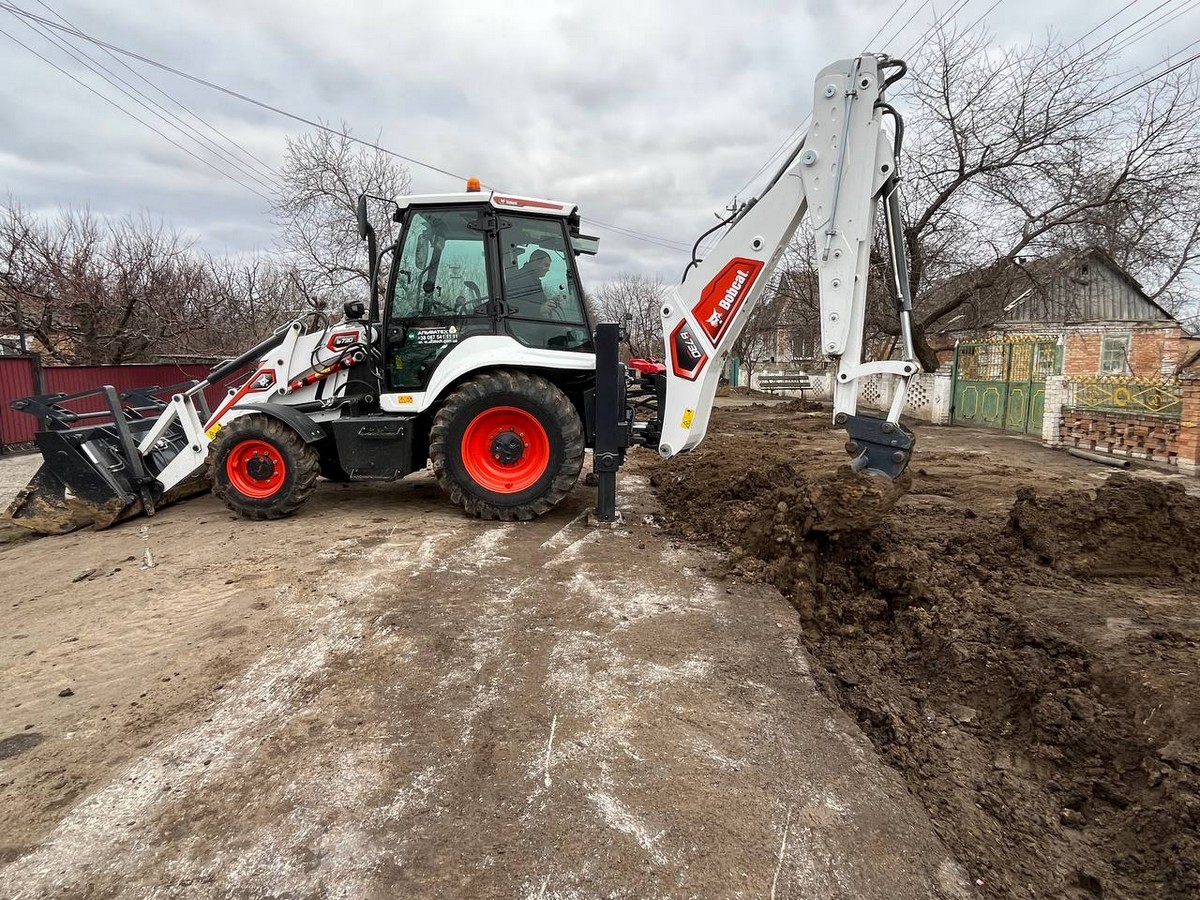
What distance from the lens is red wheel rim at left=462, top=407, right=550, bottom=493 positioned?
18.3ft

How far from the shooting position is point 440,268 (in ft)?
18.6

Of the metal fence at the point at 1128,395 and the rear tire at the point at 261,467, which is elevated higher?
the metal fence at the point at 1128,395

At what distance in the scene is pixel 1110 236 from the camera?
15.9 metres

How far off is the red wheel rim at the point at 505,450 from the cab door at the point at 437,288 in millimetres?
699

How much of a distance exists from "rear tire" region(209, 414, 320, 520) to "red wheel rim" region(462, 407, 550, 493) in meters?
1.40

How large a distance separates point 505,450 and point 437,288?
1.58 m

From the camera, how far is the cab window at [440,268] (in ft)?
18.5

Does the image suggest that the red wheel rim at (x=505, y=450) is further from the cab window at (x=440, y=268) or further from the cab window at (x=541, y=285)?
the cab window at (x=440, y=268)

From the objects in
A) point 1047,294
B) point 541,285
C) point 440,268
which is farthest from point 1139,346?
point 440,268

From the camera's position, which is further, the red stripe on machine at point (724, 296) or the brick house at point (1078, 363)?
the brick house at point (1078, 363)

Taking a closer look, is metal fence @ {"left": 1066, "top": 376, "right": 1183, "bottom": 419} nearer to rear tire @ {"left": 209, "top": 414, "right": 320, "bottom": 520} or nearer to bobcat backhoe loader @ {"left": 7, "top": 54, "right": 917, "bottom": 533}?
bobcat backhoe loader @ {"left": 7, "top": 54, "right": 917, "bottom": 533}

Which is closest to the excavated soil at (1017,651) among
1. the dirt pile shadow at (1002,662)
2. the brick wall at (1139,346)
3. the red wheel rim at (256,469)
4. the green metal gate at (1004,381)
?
the dirt pile shadow at (1002,662)

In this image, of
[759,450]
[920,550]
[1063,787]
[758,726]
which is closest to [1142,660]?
[1063,787]

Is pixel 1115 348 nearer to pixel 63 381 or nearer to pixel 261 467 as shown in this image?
pixel 261 467
